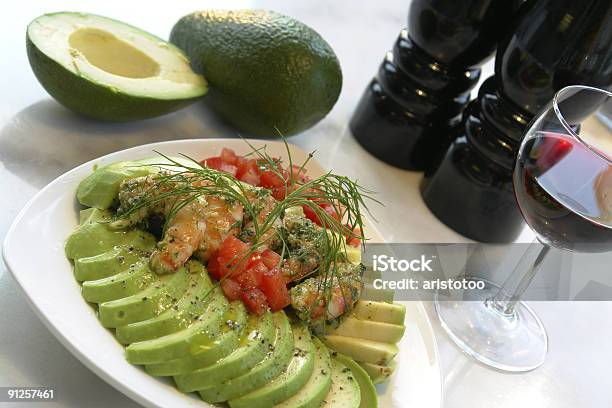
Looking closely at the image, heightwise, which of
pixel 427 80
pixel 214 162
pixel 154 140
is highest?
pixel 427 80

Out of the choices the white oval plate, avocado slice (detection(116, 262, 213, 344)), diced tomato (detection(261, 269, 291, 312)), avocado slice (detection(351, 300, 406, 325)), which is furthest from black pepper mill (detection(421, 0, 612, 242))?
avocado slice (detection(116, 262, 213, 344))

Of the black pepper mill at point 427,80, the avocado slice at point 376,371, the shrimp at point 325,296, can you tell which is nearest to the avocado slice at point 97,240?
the shrimp at point 325,296

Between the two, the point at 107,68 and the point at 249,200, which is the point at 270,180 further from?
the point at 107,68

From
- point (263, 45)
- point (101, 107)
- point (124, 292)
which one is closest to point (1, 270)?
point (124, 292)

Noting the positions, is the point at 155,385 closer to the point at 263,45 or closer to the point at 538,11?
the point at 263,45

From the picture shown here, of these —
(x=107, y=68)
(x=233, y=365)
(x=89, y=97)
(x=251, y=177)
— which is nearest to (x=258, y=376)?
(x=233, y=365)

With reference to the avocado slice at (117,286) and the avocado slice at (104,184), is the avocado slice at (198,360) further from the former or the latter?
the avocado slice at (104,184)

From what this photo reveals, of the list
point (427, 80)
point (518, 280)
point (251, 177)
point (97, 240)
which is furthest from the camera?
point (427, 80)

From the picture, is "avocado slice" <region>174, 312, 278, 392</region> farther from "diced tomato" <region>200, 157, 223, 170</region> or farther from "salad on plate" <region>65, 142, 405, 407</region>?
"diced tomato" <region>200, 157, 223, 170</region>
